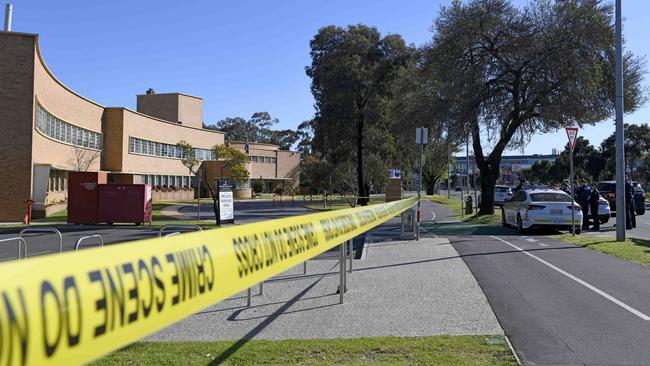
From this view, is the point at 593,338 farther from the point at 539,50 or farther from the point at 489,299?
the point at 539,50

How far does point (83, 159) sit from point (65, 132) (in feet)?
11.9

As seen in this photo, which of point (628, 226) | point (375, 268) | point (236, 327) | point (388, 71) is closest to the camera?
point (236, 327)

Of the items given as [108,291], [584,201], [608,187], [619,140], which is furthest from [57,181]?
[108,291]

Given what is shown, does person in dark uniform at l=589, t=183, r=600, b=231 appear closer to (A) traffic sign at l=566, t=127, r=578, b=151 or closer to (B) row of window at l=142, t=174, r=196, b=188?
(A) traffic sign at l=566, t=127, r=578, b=151

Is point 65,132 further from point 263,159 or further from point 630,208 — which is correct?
point 263,159

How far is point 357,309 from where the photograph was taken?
24.9ft

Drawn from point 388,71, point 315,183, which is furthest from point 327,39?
point 315,183

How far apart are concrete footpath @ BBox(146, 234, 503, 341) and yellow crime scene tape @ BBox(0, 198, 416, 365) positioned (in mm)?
3457

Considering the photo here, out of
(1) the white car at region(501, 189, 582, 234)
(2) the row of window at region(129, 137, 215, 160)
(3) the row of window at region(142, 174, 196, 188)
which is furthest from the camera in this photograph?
(3) the row of window at region(142, 174, 196, 188)

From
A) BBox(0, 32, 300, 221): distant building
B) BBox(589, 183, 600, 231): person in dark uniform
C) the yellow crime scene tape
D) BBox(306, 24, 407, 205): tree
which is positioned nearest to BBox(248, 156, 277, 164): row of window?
BBox(0, 32, 300, 221): distant building

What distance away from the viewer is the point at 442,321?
6875 mm

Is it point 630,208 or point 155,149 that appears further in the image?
point 155,149

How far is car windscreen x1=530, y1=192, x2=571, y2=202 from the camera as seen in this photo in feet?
61.1

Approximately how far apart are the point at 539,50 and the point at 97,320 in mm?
25314
